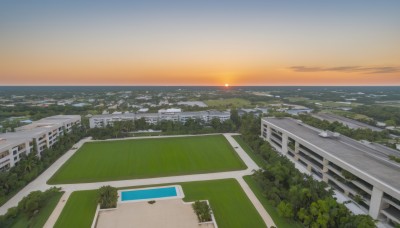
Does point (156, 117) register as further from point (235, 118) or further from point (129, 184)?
point (129, 184)

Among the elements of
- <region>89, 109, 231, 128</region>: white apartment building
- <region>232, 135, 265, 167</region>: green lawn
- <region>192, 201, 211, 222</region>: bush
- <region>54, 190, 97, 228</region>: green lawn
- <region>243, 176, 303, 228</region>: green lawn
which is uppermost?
<region>89, 109, 231, 128</region>: white apartment building

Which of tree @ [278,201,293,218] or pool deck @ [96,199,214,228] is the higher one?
tree @ [278,201,293,218]

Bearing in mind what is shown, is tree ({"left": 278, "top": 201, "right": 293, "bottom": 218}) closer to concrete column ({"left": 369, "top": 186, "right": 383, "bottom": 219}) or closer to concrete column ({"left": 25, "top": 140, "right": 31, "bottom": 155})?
concrete column ({"left": 369, "top": 186, "right": 383, "bottom": 219})

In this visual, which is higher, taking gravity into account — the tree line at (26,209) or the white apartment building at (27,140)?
the white apartment building at (27,140)

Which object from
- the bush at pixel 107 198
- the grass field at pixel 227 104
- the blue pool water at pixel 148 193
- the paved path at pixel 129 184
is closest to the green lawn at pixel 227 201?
the paved path at pixel 129 184

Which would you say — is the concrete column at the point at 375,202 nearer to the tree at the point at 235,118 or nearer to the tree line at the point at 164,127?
the tree line at the point at 164,127

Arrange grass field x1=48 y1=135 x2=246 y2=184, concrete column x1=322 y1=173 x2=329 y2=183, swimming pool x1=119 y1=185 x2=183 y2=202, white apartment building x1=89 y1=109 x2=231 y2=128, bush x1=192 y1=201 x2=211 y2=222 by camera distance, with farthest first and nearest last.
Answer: white apartment building x1=89 y1=109 x2=231 y2=128 → grass field x1=48 y1=135 x2=246 y2=184 → concrete column x1=322 y1=173 x2=329 y2=183 → swimming pool x1=119 y1=185 x2=183 y2=202 → bush x1=192 y1=201 x2=211 y2=222

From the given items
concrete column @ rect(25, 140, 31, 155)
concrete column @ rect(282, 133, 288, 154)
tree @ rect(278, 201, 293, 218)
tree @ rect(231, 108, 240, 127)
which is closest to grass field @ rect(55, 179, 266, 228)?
tree @ rect(278, 201, 293, 218)
